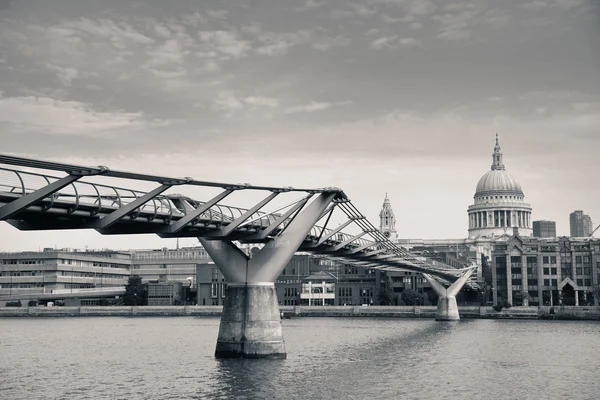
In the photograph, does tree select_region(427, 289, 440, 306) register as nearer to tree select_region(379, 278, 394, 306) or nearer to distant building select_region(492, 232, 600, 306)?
tree select_region(379, 278, 394, 306)

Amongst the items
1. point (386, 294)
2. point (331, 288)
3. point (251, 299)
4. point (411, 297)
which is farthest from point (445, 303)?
point (251, 299)

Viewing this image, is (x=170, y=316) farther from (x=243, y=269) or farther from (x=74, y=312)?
(x=243, y=269)

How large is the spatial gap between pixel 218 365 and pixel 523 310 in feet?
359

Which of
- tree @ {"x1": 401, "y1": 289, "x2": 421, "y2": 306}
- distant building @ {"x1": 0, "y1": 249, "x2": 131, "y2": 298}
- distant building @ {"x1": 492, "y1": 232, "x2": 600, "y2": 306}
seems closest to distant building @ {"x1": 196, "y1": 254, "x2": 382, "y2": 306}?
tree @ {"x1": 401, "y1": 289, "x2": 421, "y2": 306}

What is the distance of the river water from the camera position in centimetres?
4709

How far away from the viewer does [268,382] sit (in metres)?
49.8

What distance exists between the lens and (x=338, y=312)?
176 metres

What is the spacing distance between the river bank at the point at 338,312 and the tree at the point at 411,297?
1083 cm

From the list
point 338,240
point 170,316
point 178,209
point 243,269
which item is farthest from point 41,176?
point 170,316

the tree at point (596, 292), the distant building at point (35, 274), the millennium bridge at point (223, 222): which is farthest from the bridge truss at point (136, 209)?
the distant building at point (35, 274)

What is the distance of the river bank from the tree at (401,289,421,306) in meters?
10.8

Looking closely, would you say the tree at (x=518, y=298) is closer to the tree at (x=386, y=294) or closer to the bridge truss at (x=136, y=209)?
the tree at (x=386, y=294)

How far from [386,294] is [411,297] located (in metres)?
7.27

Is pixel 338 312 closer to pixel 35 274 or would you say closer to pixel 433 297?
pixel 433 297
